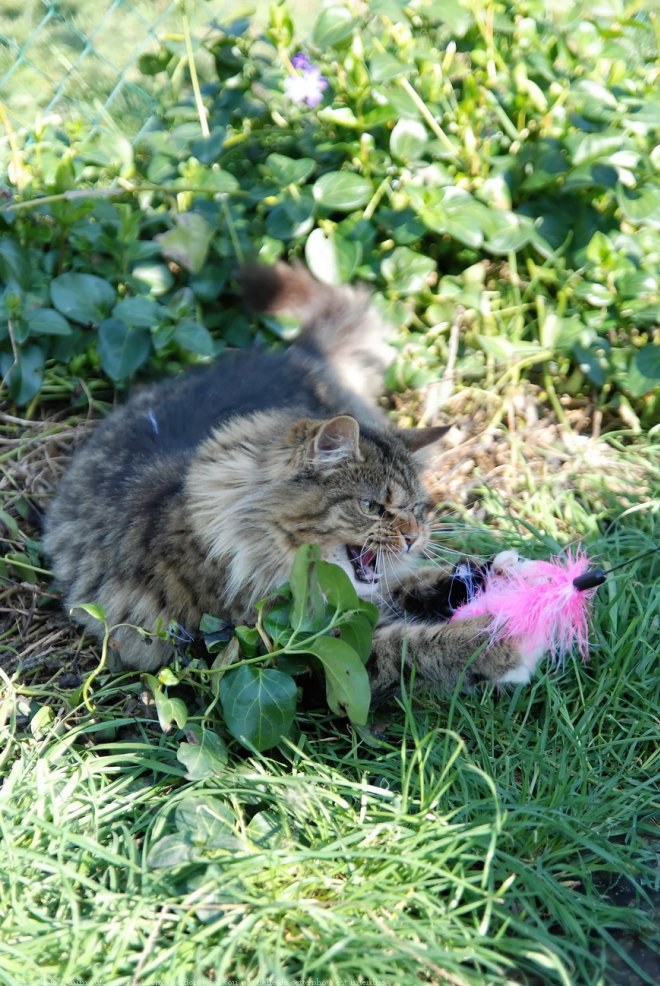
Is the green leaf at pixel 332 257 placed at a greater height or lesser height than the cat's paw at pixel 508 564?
greater

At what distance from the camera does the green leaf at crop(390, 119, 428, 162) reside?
3.31m

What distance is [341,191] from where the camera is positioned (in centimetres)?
Result: 335

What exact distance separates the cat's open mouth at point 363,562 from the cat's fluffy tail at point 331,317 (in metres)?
1.07

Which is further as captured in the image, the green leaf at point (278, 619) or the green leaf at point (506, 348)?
the green leaf at point (506, 348)

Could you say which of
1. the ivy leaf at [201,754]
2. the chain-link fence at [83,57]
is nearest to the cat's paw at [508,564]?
the ivy leaf at [201,754]

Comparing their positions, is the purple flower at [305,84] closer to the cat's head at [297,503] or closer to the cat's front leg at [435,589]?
the cat's head at [297,503]

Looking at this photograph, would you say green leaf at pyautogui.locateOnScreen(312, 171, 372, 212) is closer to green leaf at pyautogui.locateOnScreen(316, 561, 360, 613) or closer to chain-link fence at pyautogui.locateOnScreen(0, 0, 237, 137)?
chain-link fence at pyautogui.locateOnScreen(0, 0, 237, 137)

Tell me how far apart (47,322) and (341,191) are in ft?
3.76

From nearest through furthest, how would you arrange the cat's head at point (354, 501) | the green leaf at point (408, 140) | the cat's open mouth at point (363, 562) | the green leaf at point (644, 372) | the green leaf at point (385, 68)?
1. the cat's head at point (354, 501)
2. the cat's open mouth at point (363, 562)
3. the green leaf at point (644, 372)
4. the green leaf at point (385, 68)
5. the green leaf at point (408, 140)

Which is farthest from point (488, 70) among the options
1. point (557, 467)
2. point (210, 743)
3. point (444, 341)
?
point (210, 743)

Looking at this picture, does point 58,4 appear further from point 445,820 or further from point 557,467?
point 445,820

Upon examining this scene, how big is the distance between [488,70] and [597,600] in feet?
6.69

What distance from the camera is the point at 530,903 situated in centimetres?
181

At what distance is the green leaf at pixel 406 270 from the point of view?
338 centimetres
